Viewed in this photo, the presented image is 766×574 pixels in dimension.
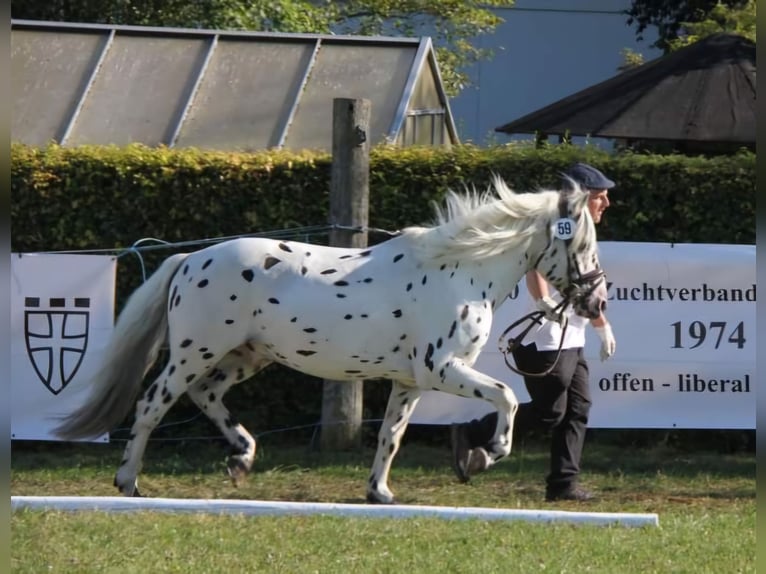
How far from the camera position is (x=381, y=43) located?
12.3 meters

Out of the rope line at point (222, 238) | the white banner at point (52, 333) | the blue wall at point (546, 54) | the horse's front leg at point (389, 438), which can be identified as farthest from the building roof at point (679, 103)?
the blue wall at point (546, 54)

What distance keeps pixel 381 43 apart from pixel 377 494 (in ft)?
19.7

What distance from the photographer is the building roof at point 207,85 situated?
1141 cm

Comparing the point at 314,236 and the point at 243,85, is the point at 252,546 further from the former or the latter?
the point at 243,85

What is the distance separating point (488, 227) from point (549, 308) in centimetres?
57

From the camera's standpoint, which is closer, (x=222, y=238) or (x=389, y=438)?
(x=389, y=438)

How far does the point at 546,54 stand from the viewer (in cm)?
2736

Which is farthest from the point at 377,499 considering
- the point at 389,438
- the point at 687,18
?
the point at 687,18

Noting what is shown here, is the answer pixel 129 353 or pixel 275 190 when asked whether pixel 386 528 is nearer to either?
pixel 129 353

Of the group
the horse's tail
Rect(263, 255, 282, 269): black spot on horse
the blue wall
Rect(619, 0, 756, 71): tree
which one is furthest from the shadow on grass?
the blue wall

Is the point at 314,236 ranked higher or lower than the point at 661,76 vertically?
lower

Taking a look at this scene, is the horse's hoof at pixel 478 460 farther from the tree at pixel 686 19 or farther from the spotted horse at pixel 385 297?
the tree at pixel 686 19

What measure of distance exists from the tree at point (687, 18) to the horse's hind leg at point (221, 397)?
1051 cm

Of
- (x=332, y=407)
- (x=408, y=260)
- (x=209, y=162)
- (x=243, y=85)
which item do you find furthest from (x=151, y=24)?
(x=408, y=260)
